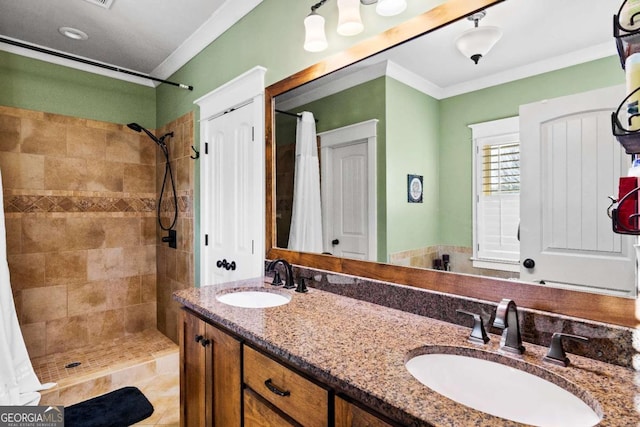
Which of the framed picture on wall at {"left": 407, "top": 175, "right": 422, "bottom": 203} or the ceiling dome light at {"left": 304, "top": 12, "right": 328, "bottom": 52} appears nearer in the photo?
the framed picture on wall at {"left": 407, "top": 175, "right": 422, "bottom": 203}

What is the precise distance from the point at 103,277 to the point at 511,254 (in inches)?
129

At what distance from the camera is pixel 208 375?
1.38 meters

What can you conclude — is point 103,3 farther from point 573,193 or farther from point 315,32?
point 573,193

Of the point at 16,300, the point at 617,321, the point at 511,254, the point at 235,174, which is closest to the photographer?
the point at 617,321

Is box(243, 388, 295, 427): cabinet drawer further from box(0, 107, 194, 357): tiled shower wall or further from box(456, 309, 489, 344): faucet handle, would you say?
box(0, 107, 194, 357): tiled shower wall

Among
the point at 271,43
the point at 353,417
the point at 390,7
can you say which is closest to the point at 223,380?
the point at 353,417

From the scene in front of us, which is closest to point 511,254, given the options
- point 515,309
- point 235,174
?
point 515,309

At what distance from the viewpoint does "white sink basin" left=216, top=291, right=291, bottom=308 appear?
162 cm

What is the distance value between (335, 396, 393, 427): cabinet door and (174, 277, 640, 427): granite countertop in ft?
0.08

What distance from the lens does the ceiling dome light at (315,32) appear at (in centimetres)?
157

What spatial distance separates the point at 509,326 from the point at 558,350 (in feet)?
0.39

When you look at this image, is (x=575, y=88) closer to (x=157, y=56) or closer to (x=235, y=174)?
(x=235, y=174)

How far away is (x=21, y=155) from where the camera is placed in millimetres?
2648

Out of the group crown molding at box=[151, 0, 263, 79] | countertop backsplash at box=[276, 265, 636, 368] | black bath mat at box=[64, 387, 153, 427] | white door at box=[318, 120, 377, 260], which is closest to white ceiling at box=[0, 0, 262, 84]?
crown molding at box=[151, 0, 263, 79]
